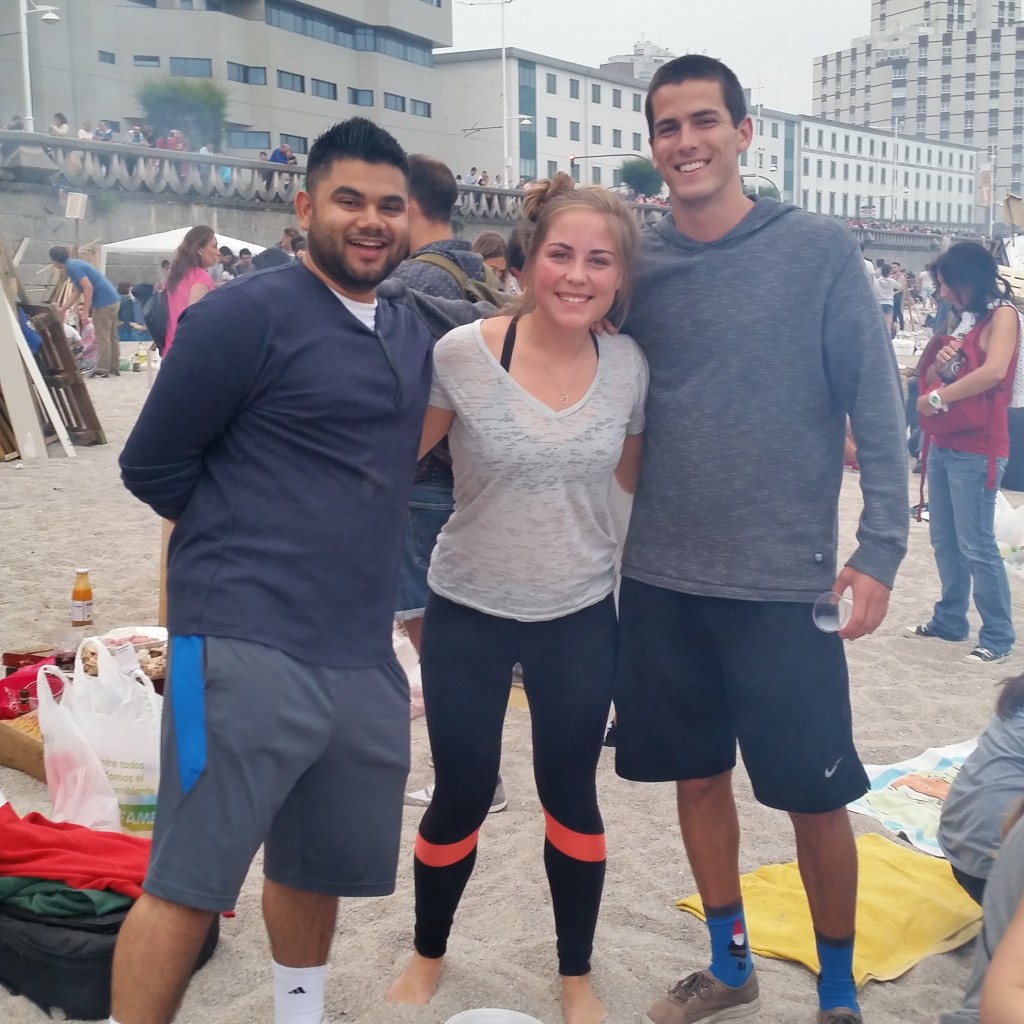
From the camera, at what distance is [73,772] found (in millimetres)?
3508

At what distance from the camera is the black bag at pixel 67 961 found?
275 centimetres

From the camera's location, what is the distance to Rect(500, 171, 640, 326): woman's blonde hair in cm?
257

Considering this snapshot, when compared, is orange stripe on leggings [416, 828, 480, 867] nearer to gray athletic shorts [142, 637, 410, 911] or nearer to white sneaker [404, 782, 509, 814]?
gray athletic shorts [142, 637, 410, 911]

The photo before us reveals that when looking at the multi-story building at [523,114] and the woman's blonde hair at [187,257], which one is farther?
the multi-story building at [523,114]

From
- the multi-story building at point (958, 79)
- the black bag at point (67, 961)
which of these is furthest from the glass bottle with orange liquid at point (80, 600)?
the multi-story building at point (958, 79)

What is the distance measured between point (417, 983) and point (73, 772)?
1.32 meters

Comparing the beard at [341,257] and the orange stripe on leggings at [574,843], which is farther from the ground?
the beard at [341,257]

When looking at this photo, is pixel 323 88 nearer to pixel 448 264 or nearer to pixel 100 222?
pixel 100 222

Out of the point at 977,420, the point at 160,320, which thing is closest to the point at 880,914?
the point at 977,420

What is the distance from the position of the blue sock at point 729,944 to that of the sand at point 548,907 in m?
0.13

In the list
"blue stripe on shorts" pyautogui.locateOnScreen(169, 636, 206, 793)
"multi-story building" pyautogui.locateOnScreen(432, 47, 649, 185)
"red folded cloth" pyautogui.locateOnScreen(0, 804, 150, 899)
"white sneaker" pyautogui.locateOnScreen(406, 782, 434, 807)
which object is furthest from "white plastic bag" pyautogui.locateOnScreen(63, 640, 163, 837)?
"multi-story building" pyautogui.locateOnScreen(432, 47, 649, 185)

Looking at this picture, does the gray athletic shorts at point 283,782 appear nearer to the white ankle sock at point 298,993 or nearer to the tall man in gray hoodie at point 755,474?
the white ankle sock at point 298,993

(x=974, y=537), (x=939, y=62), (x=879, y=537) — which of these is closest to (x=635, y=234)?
(x=879, y=537)

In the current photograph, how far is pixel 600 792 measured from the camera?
166 inches
